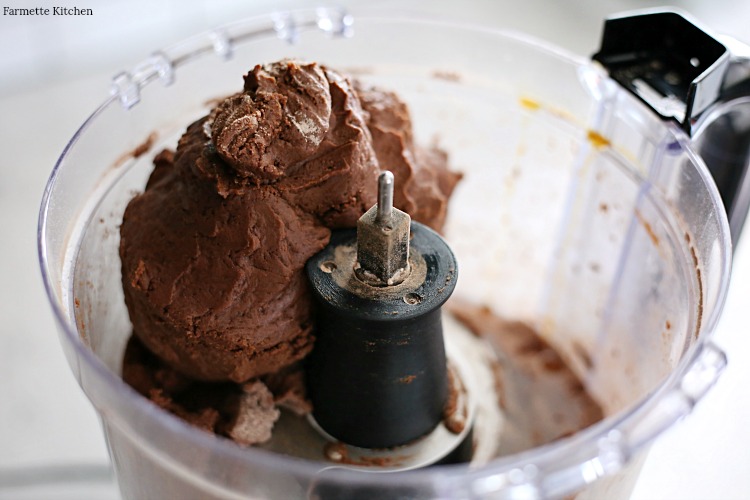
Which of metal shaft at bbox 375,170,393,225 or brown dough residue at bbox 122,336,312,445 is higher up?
metal shaft at bbox 375,170,393,225

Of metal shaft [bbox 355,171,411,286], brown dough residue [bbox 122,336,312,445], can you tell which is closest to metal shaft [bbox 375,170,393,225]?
metal shaft [bbox 355,171,411,286]

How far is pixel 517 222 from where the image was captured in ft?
3.11

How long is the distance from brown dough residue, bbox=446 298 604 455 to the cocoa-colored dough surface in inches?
11.6

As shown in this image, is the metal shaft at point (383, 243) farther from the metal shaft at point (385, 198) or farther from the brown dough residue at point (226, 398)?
the brown dough residue at point (226, 398)

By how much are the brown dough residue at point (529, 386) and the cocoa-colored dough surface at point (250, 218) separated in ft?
0.97

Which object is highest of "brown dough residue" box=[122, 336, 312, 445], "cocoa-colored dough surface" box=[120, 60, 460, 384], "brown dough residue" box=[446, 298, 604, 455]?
"cocoa-colored dough surface" box=[120, 60, 460, 384]

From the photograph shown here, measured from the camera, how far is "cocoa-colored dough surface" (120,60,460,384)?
571mm

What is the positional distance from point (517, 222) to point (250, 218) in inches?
17.7

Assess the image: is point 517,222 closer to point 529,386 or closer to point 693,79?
point 529,386

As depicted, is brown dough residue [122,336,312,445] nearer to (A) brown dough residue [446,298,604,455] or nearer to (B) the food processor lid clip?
(A) brown dough residue [446,298,604,455]

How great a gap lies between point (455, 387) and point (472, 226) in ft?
0.90

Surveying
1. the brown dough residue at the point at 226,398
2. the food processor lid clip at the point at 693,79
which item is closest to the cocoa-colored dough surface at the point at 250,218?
the brown dough residue at the point at 226,398

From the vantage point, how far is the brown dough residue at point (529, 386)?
0.82 metres

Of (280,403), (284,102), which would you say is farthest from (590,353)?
(284,102)
